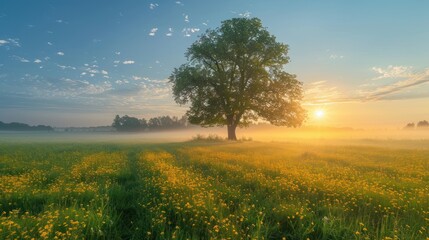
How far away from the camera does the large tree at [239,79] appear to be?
125 feet

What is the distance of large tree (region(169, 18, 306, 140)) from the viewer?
3816cm

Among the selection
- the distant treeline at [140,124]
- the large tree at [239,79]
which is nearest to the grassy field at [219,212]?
the large tree at [239,79]

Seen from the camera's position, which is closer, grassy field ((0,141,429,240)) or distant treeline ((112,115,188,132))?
grassy field ((0,141,429,240))

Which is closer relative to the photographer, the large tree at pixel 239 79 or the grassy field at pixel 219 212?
the grassy field at pixel 219 212

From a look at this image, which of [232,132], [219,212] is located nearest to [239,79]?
[232,132]

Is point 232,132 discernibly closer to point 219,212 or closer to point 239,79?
point 239,79

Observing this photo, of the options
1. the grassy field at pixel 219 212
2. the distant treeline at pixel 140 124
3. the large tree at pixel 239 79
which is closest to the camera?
the grassy field at pixel 219 212

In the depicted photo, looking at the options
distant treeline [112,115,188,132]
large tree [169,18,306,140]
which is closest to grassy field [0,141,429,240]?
large tree [169,18,306,140]

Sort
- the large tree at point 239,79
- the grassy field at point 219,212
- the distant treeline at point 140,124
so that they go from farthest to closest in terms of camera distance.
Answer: the distant treeline at point 140,124, the large tree at point 239,79, the grassy field at point 219,212

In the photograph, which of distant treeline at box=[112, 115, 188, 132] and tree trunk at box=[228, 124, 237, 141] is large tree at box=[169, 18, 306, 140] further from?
distant treeline at box=[112, 115, 188, 132]

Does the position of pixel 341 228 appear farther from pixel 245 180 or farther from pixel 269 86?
pixel 269 86

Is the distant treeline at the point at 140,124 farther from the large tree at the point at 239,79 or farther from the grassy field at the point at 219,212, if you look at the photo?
the grassy field at the point at 219,212

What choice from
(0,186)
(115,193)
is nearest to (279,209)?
(115,193)

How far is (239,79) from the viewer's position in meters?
40.2
